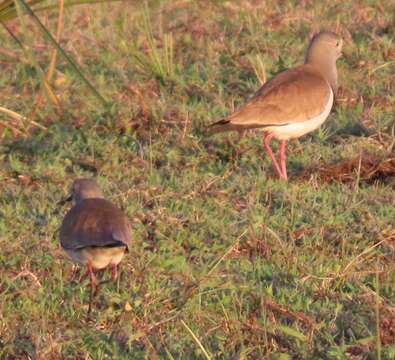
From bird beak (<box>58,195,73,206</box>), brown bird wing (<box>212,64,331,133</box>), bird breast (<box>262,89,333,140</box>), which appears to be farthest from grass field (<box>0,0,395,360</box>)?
brown bird wing (<box>212,64,331,133</box>)

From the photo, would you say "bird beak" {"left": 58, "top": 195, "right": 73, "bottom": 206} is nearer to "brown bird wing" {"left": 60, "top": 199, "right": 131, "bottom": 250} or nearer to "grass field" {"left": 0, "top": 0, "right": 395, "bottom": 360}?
"grass field" {"left": 0, "top": 0, "right": 395, "bottom": 360}

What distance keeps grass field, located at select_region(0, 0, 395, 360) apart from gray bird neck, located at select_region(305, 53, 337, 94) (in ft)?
0.97

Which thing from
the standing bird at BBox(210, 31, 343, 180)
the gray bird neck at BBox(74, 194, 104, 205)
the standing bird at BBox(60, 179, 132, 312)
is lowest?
the standing bird at BBox(210, 31, 343, 180)

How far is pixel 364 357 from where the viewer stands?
16.2ft

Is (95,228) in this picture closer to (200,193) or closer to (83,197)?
(83,197)

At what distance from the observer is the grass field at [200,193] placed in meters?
5.26

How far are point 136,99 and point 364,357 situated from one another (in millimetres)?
4145

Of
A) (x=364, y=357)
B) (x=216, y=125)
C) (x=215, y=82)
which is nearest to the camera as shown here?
(x=364, y=357)

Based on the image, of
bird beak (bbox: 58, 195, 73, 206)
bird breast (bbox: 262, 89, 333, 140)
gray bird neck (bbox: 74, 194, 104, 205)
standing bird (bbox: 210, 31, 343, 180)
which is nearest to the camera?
gray bird neck (bbox: 74, 194, 104, 205)

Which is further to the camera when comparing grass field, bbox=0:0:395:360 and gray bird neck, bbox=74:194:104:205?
gray bird neck, bbox=74:194:104:205

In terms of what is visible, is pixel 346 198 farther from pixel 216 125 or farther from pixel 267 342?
pixel 267 342

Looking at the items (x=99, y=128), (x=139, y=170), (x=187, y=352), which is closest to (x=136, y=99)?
(x=99, y=128)

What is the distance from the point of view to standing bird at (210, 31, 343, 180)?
7594mm

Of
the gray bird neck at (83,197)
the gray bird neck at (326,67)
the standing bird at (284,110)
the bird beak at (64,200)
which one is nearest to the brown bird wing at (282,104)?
the standing bird at (284,110)
